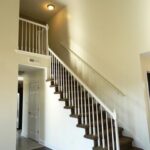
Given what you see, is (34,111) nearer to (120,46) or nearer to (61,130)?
(61,130)

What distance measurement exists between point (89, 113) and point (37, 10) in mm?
5354

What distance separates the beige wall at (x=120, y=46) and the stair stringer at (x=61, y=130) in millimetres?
1244

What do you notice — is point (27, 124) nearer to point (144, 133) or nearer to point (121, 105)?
point (121, 105)

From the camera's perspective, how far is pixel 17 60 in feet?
17.0

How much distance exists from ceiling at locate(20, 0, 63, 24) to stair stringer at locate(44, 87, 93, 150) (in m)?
3.58

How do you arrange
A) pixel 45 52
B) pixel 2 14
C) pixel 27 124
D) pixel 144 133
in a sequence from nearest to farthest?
pixel 144 133 → pixel 2 14 → pixel 45 52 → pixel 27 124

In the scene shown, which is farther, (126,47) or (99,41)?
(99,41)

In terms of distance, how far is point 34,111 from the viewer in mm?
6766

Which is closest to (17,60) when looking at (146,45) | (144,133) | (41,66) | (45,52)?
(41,66)

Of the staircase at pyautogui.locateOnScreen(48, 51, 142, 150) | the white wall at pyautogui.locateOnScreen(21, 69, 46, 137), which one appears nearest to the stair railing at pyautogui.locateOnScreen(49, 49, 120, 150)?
the staircase at pyautogui.locateOnScreen(48, 51, 142, 150)

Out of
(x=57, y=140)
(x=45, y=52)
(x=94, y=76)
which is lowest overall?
(x=57, y=140)

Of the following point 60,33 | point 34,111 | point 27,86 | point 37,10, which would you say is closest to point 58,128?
point 34,111

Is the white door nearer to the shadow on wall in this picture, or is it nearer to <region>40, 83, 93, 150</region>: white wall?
<region>40, 83, 93, 150</region>: white wall

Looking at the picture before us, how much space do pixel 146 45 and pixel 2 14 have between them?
13.6 feet
